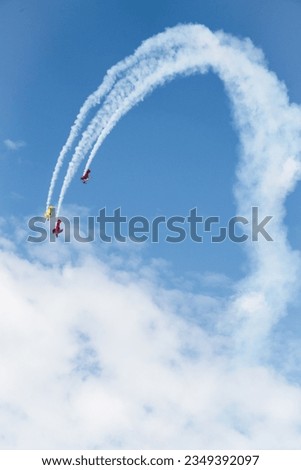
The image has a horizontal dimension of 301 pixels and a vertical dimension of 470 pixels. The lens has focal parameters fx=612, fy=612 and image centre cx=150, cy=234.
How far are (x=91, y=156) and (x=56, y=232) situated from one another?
7.57 metres

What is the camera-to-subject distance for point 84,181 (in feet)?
155

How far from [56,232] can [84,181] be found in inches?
204
